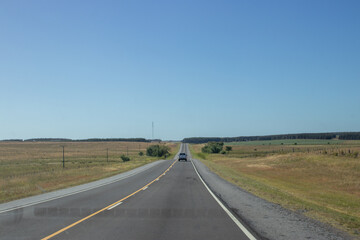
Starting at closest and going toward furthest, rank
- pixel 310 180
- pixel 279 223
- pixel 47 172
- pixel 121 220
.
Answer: pixel 279 223 → pixel 121 220 → pixel 310 180 → pixel 47 172

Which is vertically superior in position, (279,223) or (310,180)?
(279,223)

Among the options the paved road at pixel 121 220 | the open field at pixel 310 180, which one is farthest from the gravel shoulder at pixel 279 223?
the open field at pixel 310 180

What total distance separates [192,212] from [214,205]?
6.27 feet

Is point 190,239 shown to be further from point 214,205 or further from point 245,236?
point 214,205

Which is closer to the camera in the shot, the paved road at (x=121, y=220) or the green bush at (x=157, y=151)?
the paved road at (x=121, y=220)

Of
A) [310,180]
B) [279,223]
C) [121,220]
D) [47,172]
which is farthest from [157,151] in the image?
[279,223]

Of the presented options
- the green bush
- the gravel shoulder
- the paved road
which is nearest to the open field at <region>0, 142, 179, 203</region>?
the paved road

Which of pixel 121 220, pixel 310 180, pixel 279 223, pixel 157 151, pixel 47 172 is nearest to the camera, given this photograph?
pixel 279 223

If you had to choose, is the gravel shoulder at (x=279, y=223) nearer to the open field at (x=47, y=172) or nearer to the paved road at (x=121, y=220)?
the paved road at (x=121, y=220)

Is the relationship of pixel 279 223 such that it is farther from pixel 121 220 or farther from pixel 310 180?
pixel 310 180

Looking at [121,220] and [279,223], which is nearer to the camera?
[279,223]

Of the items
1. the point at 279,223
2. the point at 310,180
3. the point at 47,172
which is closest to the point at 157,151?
the point at 47,172

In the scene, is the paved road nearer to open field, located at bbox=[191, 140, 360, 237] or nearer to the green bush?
open field, located at bbox=[191, 140, 360, 237]

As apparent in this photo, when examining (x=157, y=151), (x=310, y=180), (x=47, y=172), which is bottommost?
(x=310, y=180)
